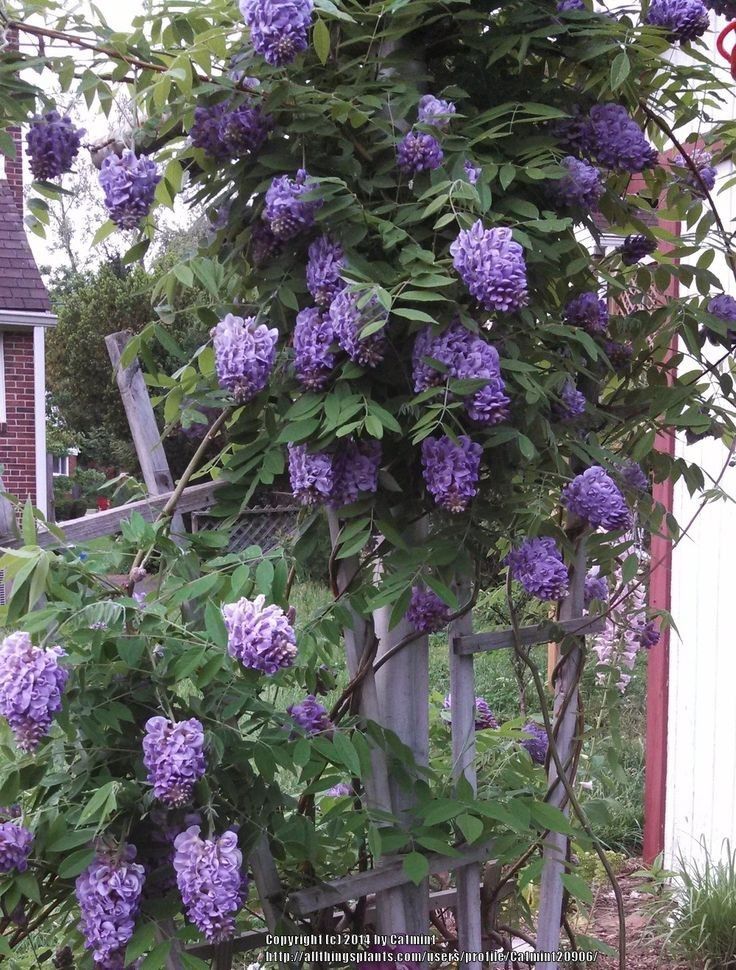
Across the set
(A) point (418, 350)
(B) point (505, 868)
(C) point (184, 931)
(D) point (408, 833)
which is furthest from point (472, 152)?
(B) point (505, 868)

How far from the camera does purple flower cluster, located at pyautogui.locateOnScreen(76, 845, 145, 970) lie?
1203 millimetres

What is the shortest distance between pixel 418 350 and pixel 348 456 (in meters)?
0.18

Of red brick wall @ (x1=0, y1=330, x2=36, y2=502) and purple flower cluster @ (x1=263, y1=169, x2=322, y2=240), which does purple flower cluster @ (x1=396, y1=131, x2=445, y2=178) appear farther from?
red brick wall @ (x1=0, y1=330, x2=36, y2=502)

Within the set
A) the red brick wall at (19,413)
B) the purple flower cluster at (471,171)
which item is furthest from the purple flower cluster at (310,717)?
the red brick wall at (19,413)

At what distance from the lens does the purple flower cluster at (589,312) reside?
1622 millimetres

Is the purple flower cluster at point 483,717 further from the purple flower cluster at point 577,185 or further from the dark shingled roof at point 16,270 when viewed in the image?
the dark shingled roof at point 16,270

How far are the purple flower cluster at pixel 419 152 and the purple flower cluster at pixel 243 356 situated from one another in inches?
12.4

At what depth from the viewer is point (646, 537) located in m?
1.85

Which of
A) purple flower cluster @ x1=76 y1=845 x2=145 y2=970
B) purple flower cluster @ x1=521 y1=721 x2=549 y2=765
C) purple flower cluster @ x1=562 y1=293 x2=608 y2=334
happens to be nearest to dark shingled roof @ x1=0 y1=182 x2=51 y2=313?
purple flower cluster @ x1=521 y1=721 x2=549 y2=765

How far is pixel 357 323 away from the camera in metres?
1.29

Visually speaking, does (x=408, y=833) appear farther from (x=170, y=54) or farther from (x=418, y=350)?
(x=170, y=54)

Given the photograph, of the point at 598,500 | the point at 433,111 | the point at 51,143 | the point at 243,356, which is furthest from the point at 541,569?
the point at 51,143

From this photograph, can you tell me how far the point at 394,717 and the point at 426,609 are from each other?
0.29 metres

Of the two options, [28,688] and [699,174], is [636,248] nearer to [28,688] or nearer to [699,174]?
[699,174]
